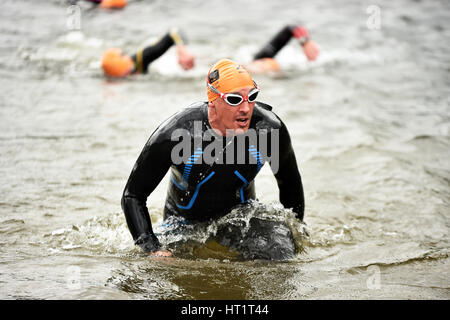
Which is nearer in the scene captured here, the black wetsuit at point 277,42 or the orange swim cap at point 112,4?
the black wetsuit at point 277,42

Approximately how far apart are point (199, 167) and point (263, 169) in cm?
318

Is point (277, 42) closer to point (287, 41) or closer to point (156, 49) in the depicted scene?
point (287, 41)

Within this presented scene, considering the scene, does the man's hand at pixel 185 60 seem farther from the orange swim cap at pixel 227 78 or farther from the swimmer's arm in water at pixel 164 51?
the orange swim cap at pixel 227 78

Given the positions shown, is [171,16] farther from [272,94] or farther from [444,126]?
[444,126]

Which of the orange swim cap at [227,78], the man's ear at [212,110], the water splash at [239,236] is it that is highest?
the orange swim cap at [227,78]

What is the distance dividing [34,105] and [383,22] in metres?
9.75

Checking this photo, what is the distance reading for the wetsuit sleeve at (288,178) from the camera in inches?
180

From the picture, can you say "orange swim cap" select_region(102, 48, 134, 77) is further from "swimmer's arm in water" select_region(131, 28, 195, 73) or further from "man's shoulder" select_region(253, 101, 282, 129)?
"man's shoulder" select_region(253, 101, 282, 129)

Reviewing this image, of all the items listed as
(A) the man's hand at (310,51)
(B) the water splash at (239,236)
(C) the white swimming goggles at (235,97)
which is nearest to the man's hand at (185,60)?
(A) the man's hand at (310,51)

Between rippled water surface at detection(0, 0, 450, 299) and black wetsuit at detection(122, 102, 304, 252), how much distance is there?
26cm

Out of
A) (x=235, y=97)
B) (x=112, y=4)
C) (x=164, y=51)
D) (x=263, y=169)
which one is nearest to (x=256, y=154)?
(x=235, y=97)

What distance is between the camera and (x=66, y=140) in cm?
804

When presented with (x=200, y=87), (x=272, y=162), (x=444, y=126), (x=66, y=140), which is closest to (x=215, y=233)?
(x=272, y=162)

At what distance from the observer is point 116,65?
428 inches
